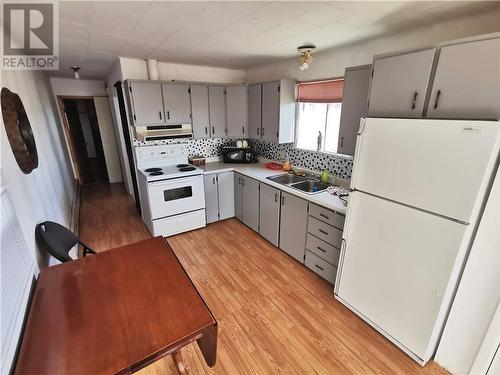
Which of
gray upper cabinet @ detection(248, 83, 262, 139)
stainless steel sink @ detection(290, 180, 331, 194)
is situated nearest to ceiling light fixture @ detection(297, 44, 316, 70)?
gray upper cabinet @ detection(248, 83, 262, 139)

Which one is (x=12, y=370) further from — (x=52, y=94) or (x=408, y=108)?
(x=52, y=94)

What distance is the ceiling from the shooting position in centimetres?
157

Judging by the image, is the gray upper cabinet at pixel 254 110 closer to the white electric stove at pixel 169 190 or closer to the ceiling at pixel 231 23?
the ceiling at pixel 231 23

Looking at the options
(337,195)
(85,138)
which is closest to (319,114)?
(337,195)

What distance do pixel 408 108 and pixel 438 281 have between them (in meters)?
1.16

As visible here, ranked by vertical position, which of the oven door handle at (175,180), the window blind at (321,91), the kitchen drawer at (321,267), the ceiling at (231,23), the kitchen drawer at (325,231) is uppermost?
the ceiling at (231,23)

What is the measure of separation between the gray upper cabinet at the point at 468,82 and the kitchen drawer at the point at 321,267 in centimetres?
166

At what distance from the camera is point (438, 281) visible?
1514 millimetres

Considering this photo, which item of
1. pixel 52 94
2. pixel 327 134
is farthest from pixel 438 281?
pixel 52 94

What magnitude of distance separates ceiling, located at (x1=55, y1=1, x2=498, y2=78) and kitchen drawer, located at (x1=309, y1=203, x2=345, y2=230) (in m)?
1.62

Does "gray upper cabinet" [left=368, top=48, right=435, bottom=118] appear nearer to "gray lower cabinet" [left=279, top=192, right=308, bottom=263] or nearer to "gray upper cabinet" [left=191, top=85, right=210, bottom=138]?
"gray lower cabinet" [left=279, top=192, right=308, bottom=263]

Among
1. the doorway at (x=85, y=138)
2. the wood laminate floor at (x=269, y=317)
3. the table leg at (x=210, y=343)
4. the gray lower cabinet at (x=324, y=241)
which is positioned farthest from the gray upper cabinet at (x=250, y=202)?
the doorway at (x=85, y=138)

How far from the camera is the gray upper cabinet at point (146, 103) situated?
10.0 ft

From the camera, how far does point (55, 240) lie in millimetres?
1854
